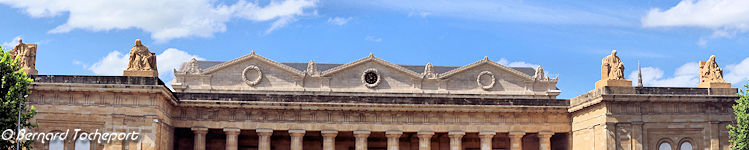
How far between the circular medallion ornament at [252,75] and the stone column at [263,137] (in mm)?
14822

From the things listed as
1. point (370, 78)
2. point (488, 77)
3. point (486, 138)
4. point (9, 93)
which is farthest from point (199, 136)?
point (488, 77)

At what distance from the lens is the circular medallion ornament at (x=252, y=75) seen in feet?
197

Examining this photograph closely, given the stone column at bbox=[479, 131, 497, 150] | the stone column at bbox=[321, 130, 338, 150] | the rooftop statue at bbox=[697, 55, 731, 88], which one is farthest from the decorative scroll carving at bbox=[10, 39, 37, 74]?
the rooftop statue at bbox=[697, 55, 731, 88]

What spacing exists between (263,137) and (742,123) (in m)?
25.4

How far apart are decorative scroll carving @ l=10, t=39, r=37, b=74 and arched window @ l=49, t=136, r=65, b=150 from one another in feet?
13.9

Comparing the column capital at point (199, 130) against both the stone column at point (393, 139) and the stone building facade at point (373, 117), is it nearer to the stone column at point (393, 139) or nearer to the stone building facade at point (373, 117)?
the stone building facade at point (373, 117)

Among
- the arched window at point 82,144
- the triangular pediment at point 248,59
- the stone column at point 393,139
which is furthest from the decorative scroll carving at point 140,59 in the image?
the triangular pediment at point 248,59

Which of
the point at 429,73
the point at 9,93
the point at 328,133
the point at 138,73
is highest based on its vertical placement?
the point at 429,73

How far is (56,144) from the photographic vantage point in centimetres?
3894

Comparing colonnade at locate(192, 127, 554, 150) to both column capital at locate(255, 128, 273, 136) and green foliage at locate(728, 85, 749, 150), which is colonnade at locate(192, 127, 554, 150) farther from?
green foliage at locate(728, 85, 749, 150)

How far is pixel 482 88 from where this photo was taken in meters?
62.3

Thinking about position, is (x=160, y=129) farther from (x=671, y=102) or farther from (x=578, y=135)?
(x=671, y=102)

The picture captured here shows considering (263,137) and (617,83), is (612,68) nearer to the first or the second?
(617,83)

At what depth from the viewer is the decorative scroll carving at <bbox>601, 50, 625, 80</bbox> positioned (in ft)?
139
